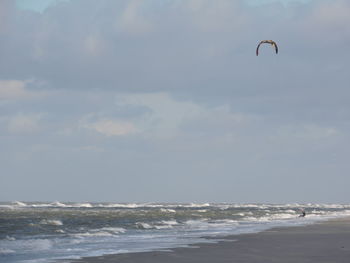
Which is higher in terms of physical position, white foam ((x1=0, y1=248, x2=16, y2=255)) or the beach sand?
Answer: white foam ((x1=0, y1=248, x2=16, y2=255))

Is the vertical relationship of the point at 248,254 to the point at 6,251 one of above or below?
below

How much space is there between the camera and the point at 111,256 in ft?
72.2

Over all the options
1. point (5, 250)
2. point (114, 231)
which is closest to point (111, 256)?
point (5, 250)

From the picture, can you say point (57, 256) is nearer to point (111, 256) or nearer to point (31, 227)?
point (111, 256)

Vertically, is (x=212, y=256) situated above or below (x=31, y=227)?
below

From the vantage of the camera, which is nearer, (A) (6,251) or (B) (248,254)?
(B) (248,254)

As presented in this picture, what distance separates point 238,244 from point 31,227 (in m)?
22.3

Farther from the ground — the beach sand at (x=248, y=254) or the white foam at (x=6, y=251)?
the white foam at (x=6, y=251)

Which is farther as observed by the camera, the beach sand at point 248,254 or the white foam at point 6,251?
the white foam at point 6,251

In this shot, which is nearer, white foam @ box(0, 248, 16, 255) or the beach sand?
the beach sand

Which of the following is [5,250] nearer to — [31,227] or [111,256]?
[111,256]

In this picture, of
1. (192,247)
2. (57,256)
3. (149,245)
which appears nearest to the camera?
(57,256)

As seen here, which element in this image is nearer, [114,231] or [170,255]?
[170,255]

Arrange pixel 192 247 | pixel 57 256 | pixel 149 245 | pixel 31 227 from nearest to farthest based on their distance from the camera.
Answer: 1. pixel 57 256
2. pixel 192 247
3. pixel 149 245
4. pixel 31 227
